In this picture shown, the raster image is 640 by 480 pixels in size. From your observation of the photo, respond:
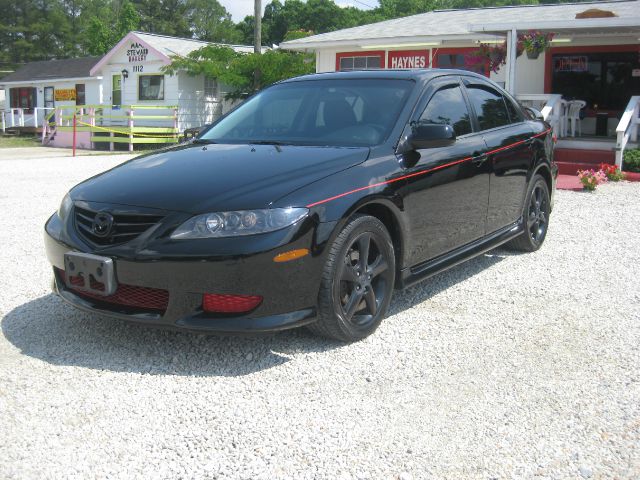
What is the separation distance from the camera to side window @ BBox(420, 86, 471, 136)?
4.93 meters

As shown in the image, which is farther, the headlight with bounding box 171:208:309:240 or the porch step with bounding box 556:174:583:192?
the porch step with bounding box 556:174:583:192

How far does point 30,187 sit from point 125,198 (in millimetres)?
8663

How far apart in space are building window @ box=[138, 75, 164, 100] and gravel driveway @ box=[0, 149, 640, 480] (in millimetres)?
25671

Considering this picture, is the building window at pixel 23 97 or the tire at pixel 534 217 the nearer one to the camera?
the tire at pixel 534 217

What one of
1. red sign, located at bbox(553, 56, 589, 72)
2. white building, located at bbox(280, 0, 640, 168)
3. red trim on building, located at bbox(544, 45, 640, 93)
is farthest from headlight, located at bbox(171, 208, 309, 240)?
red sign, located at bbox(553, 56, 589, 72)

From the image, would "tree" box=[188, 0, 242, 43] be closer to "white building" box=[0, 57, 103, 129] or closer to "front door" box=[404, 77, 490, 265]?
"white building" box=[0, 57, 103, 129]

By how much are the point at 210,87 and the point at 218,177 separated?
27.3 meters

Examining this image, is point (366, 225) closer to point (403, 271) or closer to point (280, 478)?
point (403, 271)

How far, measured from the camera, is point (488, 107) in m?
5.79

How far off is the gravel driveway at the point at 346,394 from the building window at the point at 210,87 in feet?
84.0

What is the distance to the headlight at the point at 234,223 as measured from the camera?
3574 mm

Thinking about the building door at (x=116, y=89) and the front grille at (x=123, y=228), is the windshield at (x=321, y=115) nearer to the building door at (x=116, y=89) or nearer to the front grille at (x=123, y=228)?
the front grille at (x=123, y=228)

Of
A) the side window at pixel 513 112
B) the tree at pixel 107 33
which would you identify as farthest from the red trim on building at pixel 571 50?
the tree at pixel 107 33

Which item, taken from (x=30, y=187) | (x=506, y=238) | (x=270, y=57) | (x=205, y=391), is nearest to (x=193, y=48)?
(x=270, y=57)
